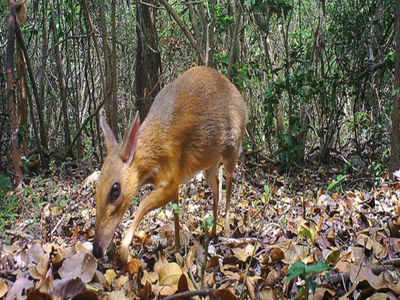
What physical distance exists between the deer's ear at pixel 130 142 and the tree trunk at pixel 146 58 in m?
4.31

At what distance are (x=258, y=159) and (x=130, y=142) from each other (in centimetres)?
521

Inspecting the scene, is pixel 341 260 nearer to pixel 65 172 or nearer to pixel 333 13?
Result: pixel 65 172

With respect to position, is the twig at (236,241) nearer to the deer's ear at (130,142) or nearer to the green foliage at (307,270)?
the deer's ear at (130,142)

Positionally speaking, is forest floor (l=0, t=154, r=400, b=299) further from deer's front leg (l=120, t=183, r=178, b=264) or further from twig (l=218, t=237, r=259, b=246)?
deer's front leg (l=120, t=183, r=178, b=264)

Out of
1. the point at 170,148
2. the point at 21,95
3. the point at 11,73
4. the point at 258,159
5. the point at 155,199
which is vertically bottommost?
the point at 258,159

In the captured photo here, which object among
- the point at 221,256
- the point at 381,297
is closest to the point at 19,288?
the point at 221,256

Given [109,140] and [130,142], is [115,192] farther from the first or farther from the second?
[109,140]

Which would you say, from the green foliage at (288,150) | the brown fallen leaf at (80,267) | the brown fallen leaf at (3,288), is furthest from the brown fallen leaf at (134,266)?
the green foliage at (288,150)

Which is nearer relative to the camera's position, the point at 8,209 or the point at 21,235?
the point at 21,235

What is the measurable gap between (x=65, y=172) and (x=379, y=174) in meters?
4.76

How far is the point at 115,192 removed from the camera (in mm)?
2963

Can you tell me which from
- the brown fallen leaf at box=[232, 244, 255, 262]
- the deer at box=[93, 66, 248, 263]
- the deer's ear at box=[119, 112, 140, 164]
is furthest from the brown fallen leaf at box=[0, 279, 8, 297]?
the brown fallen leaf at box=[232, 244, 255, 262]

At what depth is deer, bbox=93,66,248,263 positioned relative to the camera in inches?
117

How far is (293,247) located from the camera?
3041 millimetres
